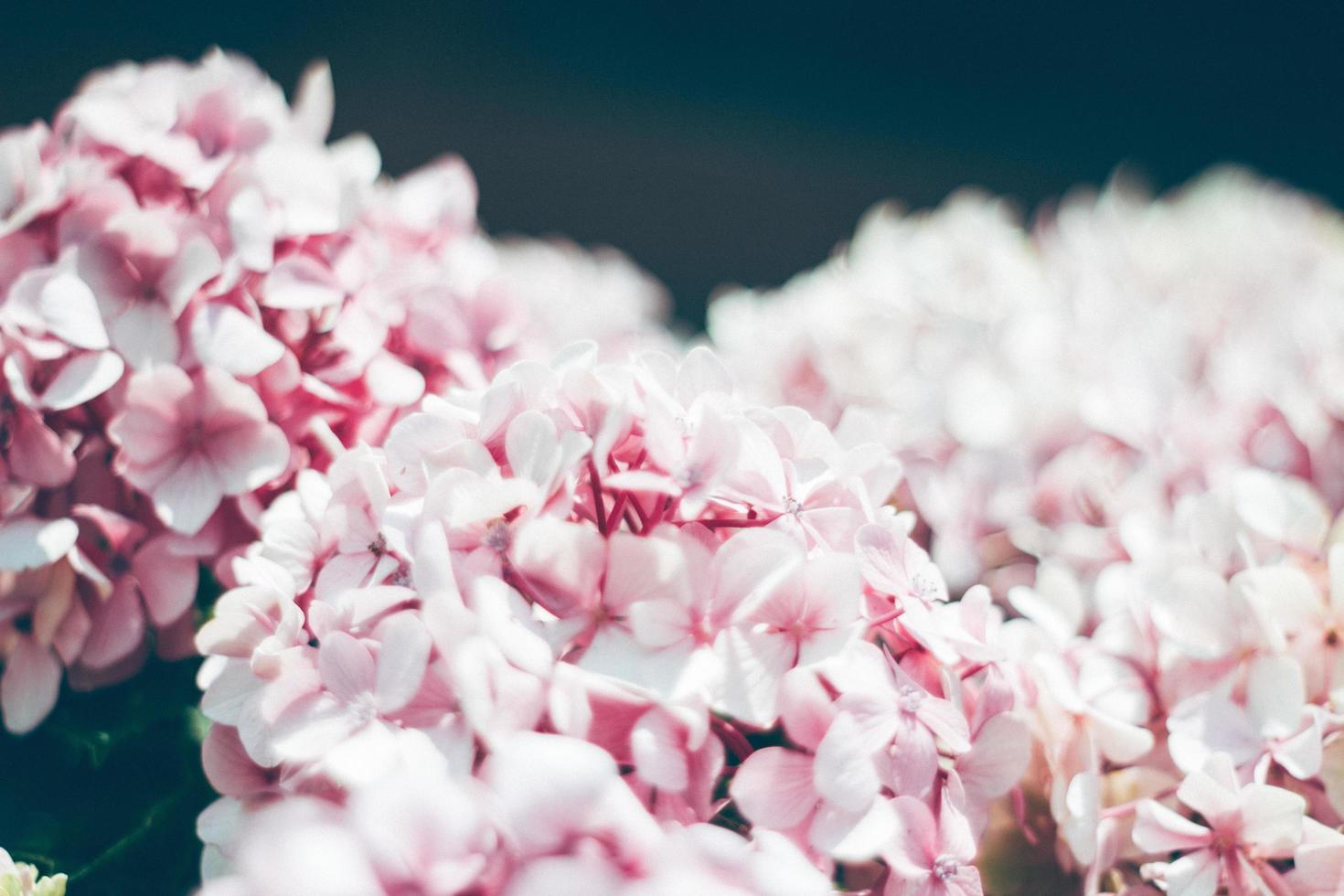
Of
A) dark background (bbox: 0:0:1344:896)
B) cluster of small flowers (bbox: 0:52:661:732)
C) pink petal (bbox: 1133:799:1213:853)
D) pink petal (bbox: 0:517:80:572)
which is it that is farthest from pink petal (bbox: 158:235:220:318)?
dark background (bbox: 0:0:1344:896)

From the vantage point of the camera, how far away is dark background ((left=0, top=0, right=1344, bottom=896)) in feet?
6.64

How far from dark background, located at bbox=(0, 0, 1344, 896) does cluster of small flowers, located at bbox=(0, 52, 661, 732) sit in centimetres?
146

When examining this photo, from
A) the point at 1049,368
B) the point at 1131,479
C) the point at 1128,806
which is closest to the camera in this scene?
the point at 1128,806

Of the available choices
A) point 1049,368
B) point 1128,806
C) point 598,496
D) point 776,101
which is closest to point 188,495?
point 598,496

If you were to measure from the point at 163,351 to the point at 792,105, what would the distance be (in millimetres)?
1897

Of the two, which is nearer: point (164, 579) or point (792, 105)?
point (164, 579)

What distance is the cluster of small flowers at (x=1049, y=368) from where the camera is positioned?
698mm

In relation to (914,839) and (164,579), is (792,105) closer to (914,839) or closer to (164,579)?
(164,579)

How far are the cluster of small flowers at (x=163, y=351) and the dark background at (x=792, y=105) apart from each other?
151 cm

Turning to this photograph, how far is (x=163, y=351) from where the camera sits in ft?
1.66

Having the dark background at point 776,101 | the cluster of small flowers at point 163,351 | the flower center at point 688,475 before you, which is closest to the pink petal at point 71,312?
the cluster of small flowers at point 163,351

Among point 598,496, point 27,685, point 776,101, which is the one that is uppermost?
point 776,101

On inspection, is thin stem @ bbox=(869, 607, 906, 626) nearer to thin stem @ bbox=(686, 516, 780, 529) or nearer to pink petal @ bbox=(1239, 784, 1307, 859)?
thin stem @ bbox=(686, 516, 780, 529)

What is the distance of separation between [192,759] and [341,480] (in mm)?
219
